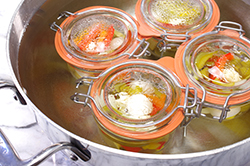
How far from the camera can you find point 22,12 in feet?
2.94

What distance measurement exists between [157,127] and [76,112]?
37 centimetres

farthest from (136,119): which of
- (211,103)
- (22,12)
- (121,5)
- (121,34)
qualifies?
(121,5)

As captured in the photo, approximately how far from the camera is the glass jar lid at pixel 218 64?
747mm

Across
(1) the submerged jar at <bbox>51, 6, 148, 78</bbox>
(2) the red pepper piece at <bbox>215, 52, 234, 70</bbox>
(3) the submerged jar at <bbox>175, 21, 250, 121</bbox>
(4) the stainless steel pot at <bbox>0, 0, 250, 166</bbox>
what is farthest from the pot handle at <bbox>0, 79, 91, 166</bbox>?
(2) the red pepper piece at <bbox>215, 52, 234, 70</bbox>

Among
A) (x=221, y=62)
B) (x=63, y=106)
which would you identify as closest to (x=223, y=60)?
(x=221, y=62)

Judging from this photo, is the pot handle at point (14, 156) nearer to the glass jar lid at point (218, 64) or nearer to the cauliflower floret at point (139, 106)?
the cauliflower floret at point (139, 106)

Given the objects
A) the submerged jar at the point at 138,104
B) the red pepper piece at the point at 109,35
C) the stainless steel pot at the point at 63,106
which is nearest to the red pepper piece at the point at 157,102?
the submerged jar at the point at 138,104

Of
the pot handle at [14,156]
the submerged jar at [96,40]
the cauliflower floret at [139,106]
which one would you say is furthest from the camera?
the submerged jar at [96,40]

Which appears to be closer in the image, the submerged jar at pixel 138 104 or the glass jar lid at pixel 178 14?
the submerged jar at pixel 138 104

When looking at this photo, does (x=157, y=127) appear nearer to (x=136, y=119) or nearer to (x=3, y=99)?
(x=136, y=119)

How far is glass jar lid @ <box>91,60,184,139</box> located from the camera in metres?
0.68

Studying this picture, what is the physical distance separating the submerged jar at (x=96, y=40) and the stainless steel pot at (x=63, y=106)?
0.12 m

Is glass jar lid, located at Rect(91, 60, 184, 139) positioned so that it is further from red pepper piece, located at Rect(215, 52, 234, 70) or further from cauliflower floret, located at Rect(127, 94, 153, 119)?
red pepper piece, located at Rect(215, 52, 234, 70)

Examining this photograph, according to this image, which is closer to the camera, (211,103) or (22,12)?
(211,103)
